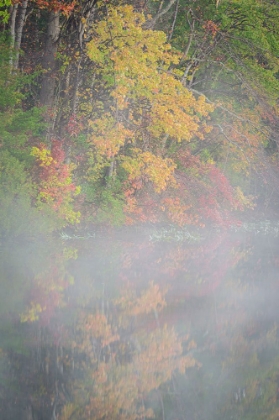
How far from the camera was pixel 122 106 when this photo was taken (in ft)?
Result: 86.2

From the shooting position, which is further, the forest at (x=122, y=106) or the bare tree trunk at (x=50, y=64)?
the bare tree trunk at (x=50, y=64)

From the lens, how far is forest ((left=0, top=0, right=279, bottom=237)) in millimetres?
23016

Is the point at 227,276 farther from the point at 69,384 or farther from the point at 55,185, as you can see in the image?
the point at 69,384

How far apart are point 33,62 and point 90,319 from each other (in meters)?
18.9

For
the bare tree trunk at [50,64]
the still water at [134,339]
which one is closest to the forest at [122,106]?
the bare tree trunk at [50,64]

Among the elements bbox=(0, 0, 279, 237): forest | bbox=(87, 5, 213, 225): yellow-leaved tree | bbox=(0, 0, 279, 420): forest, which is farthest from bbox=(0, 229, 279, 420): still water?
bbox=(87, 5, 213, 225): yellow-leaved tree

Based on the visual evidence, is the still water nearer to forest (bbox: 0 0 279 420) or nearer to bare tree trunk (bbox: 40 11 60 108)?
forest (bbox: 0 0 279 420)

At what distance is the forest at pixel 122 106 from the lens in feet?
75.5

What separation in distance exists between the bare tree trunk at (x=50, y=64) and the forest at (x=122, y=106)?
0.13 ft

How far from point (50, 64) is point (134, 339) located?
17.3m

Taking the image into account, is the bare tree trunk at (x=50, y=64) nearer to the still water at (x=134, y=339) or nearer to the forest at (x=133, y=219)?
the forest at (x=133, y=219)

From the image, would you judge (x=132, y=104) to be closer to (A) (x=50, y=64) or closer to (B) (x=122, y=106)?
(B) (x=122, y=106)

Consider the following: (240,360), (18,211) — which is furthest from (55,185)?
(240,360)

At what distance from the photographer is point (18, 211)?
858 inches
